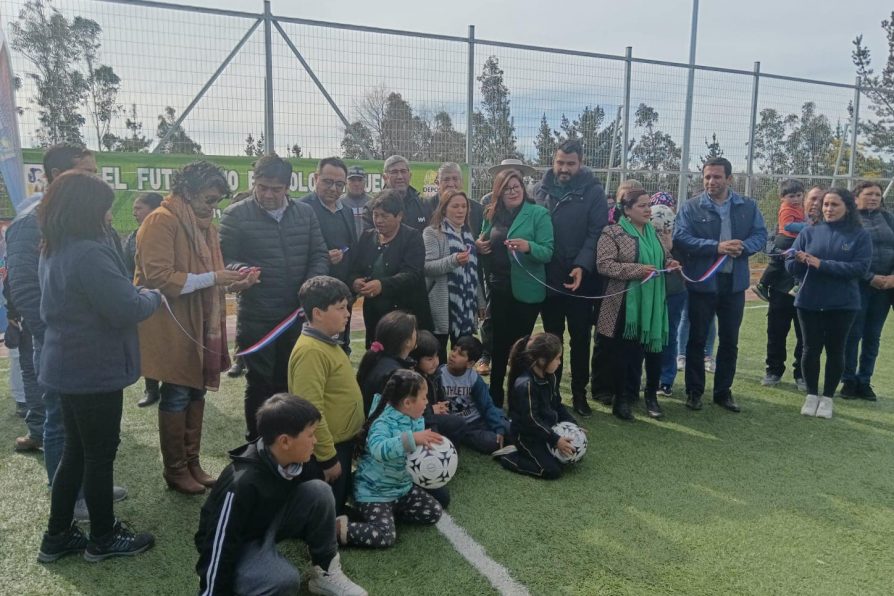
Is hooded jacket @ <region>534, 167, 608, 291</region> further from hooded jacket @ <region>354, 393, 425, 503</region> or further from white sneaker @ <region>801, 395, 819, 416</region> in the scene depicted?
white sneaker @ <region>801, 395, 819, 416</region>

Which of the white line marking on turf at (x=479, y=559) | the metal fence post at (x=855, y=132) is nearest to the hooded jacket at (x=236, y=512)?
the white line marking on turf at (x=479, y=559)

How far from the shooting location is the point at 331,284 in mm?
3236

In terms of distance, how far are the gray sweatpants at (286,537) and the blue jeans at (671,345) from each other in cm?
405

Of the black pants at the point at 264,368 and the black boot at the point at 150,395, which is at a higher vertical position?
the black pants at the point at 264,368

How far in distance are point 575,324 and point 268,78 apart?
4.42 m

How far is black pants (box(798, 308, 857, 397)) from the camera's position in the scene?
5227 mm

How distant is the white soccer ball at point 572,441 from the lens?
400cm

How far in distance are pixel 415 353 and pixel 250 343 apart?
1.02 metres

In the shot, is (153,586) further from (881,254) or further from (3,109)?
(881,254)

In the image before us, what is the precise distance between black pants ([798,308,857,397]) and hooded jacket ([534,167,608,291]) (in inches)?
76.6

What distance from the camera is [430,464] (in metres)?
3.33

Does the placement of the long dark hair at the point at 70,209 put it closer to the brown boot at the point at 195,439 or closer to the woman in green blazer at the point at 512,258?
the brown boot at the point at 195,439

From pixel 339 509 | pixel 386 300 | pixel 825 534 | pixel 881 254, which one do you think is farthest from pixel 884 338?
pixel 339 509

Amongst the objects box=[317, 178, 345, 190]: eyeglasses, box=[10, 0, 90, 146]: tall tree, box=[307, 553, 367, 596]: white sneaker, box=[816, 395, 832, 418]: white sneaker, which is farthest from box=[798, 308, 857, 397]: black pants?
box=[10, 0, 90, 146]: tall tree
